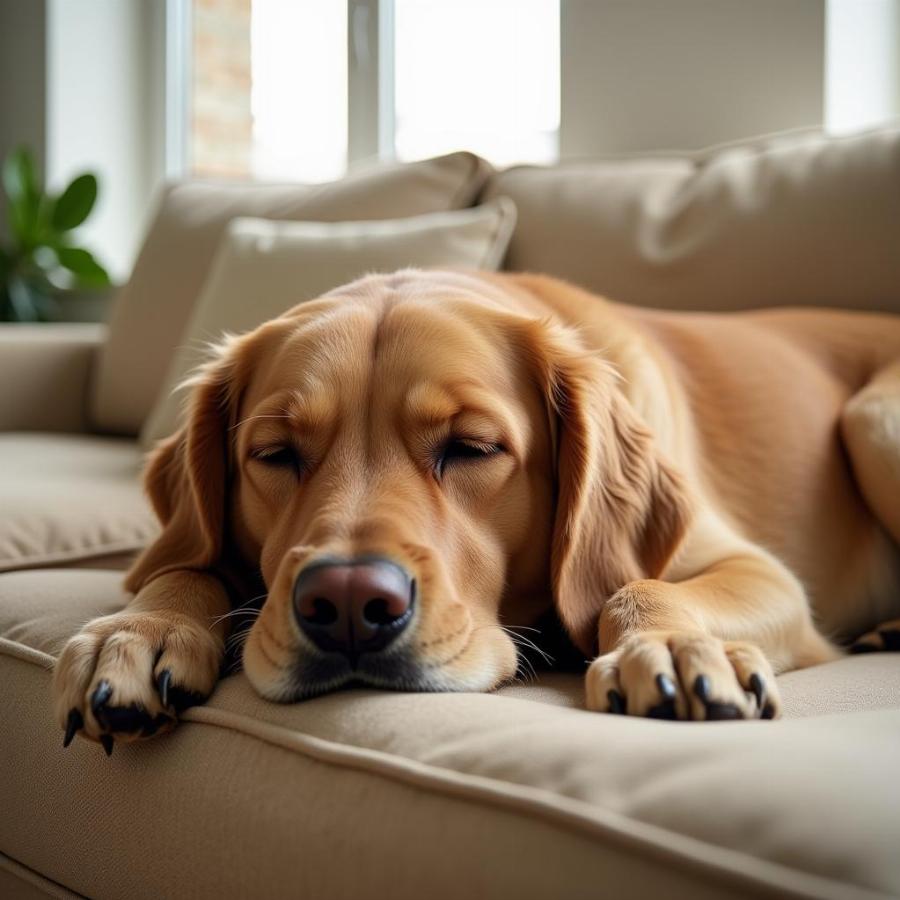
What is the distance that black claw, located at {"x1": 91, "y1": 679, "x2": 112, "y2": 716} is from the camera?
1.32m

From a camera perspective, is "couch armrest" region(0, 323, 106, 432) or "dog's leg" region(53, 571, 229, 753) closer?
"dog's leg" region(53, 571, 229, 753)

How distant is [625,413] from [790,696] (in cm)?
53

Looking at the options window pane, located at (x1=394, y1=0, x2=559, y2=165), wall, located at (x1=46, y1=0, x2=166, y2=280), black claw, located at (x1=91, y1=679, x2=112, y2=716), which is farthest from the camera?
wall, located at (x1=46, y1=0, x2=166, y2=280)

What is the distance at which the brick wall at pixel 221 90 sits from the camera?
593cm

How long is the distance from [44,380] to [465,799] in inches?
126

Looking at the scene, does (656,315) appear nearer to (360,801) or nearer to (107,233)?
(360,801)

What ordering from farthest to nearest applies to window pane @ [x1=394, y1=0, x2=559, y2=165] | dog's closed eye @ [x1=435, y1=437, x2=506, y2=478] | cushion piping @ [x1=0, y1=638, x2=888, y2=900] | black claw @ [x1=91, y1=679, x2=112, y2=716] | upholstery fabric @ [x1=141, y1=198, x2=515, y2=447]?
window pane @ [x1=394, y1=0, x2=559, y2=165]
upholstery fabric @ [x1=141, y1=198, x2=515, y2=447]
dog's closed eye @ [x1=435, y1=437, x2=506, y2=478]
black claw @ [x1=91, y1=679, x2=112, y2=716]
cushion piping @ [x1=0, y1=638, x2=888, y2=900]

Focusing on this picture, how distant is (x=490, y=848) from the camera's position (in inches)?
39.6

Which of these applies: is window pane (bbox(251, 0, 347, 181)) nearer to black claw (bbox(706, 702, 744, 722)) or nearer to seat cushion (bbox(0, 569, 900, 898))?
seat cushion (bbox(0, 569, 900, 898))

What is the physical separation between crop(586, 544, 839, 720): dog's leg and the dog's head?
0.12m

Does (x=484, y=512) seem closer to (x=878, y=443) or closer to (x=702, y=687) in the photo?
(x=702, y=687)

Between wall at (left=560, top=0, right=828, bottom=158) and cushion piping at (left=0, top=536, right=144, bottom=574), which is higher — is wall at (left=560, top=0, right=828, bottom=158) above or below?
above

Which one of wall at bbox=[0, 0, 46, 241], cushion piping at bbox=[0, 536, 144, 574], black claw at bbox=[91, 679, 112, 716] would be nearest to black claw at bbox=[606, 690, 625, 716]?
black claw at bbox=[91, 679, 112, 716]

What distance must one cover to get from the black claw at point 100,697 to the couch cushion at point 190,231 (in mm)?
2082
